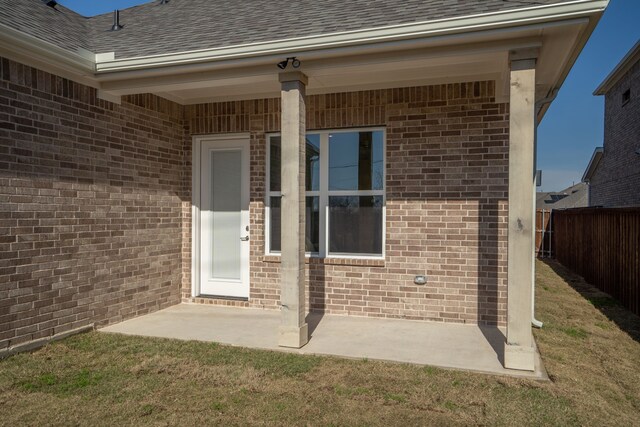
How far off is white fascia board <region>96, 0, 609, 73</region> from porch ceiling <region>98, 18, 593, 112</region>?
0.07 m

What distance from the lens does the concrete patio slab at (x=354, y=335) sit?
4.71 metres

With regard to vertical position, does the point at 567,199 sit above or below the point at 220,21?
below

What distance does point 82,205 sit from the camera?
18.2 feet

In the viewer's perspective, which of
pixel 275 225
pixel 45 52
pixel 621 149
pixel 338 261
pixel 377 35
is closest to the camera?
pixel 377 35

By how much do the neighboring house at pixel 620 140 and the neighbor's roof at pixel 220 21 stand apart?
12219mm

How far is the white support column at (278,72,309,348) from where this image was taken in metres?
4.93

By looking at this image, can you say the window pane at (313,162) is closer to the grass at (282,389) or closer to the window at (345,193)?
the window at (345,193)

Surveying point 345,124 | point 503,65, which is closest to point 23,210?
point 345,124

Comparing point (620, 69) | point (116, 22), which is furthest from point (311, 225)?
point (620, 69)

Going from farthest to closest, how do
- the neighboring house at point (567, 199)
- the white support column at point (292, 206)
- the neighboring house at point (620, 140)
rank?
the neighboring house at point (567, 199)
the neighboring house at point (620, 140)
the white support column at point (292, 206)

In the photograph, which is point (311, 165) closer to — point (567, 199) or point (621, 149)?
point (621, 149)

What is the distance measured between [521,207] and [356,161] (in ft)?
9.05

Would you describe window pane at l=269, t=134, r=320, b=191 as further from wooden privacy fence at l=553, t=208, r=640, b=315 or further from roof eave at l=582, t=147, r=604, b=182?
roof eave at l=582, t=147, r=604, b=182

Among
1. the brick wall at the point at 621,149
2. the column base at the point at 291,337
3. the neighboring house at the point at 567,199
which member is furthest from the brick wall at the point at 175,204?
the neighboring house at the point at 567,199
